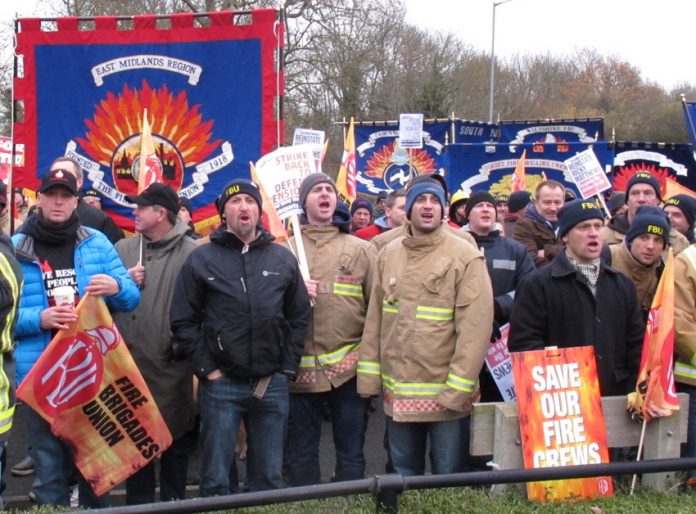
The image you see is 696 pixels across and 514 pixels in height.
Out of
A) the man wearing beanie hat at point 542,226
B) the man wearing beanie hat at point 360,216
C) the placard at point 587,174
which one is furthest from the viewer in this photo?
the man wearing beanie hat at point 360,216

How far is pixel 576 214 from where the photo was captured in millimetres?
4621

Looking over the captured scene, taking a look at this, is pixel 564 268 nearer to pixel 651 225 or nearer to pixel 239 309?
pixel 651 225

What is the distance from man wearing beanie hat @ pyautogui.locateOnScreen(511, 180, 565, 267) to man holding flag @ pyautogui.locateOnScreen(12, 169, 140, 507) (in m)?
3.33

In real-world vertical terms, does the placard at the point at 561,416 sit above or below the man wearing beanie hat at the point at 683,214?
below

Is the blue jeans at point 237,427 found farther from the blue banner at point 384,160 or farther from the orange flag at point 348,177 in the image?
the blue banner at point 384,160

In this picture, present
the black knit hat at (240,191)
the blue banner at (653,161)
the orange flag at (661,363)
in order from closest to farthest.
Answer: the orange flag at (661,363)
the black knit hat at (240,191)
the blue banner at (653,161)

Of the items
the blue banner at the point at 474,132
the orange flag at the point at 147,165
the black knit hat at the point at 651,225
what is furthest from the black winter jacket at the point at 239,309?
the blue banner at the point at 474,132

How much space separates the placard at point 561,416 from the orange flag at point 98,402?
81.3 inches

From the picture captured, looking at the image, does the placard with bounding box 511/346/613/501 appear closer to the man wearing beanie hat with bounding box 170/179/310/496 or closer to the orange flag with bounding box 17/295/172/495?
the man wearing beanie hat with bounding box 170/179/310/496

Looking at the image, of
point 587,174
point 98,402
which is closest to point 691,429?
point 98,402

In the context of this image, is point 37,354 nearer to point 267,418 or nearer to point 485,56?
point 267,418

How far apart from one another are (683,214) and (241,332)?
3.77m

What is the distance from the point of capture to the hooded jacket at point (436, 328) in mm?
4457

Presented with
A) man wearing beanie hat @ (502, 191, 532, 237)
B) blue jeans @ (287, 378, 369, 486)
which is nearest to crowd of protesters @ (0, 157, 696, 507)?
blue jeans @ (287, 378, 369, 486)
